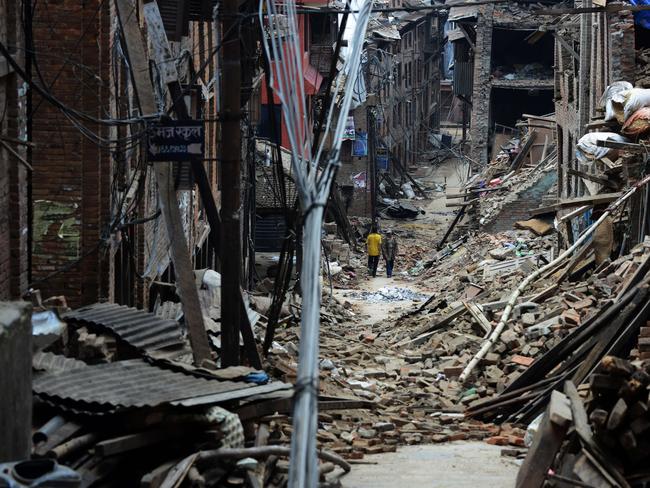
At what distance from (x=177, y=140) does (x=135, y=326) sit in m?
2.09

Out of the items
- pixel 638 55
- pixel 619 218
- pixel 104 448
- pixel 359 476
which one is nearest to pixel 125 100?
pixel 359 476

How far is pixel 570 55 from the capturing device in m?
34.4

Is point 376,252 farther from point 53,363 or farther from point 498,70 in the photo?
point 53,363

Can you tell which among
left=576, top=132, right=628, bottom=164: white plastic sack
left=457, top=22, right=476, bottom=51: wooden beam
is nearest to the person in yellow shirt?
left=576, top=132, right=628, bottom=164: white plastic sack

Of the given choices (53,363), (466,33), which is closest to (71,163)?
(53,363)

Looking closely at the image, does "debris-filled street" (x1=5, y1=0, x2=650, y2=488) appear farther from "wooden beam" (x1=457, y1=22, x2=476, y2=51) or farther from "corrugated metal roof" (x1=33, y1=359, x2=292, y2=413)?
"wooden beam" (x1=457, y1=22, x2=476, y2=51)

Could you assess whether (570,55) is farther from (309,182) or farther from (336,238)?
(309,182)

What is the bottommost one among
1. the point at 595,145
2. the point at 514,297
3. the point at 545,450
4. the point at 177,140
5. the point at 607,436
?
the point at 514,297

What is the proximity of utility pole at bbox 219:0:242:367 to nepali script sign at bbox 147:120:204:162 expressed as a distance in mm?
310

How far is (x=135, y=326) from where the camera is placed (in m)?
12.3

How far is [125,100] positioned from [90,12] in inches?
74.2

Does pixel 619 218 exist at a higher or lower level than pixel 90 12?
lower

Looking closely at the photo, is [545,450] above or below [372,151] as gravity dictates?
below

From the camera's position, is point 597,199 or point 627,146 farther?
point 597,199
